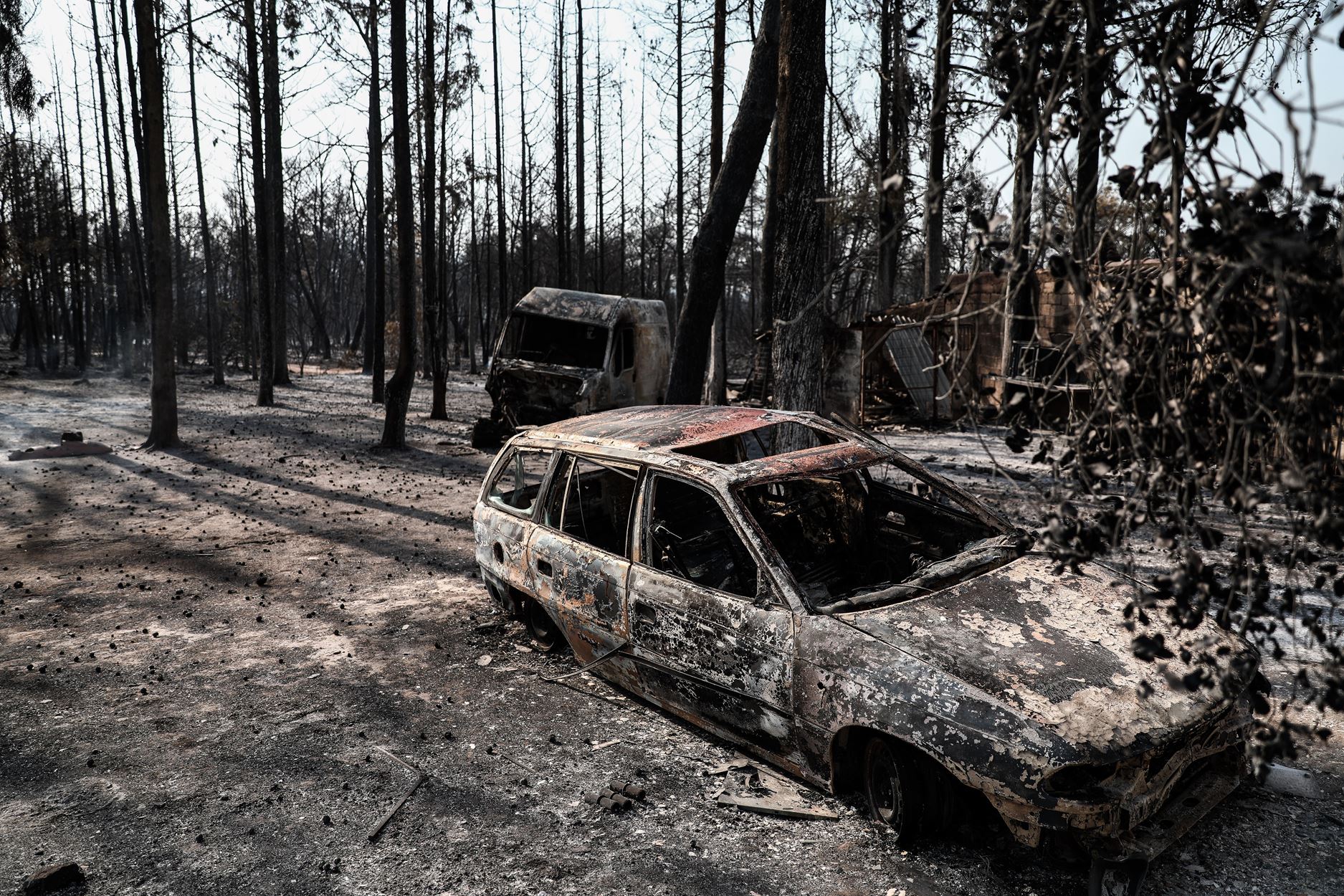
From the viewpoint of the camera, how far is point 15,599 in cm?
683

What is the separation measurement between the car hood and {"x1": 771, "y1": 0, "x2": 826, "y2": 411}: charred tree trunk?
4332 millimetres

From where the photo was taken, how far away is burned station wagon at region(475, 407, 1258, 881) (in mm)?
3064

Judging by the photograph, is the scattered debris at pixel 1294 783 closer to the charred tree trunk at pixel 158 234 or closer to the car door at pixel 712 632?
the car door at pixel 712 632

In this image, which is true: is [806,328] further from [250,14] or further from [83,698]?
[250,14]

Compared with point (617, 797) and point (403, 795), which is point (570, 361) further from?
point (617, 797)

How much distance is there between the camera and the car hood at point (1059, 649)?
3105 millimetres

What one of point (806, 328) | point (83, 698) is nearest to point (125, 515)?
point (83, 698)

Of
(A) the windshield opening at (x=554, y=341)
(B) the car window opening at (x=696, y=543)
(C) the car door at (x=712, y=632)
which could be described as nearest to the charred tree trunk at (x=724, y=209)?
(A) the windshield opening at (x=554, y=341)

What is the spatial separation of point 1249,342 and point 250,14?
20899 mm

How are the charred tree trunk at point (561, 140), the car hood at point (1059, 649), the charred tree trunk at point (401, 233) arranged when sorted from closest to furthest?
the car hood at point (1059, 649) < the charred tree trunk at point (401, 233) < the charred tree trunk at point (561, 140)

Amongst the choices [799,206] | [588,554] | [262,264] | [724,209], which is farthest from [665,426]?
[262,264]

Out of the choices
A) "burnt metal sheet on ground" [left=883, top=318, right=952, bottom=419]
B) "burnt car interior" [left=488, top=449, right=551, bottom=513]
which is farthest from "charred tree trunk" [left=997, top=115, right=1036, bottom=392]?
"burnt metal sheet on ground" [left=883, top=318, right=952, bottom=419]

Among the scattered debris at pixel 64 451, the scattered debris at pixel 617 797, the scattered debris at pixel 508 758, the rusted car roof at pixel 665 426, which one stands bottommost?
the scattered debris at pixel 508 758

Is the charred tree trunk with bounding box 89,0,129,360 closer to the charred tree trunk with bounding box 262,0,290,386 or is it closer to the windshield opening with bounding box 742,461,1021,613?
the charred tree trunk with bounding box 262,0,290,386
